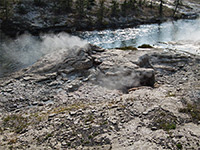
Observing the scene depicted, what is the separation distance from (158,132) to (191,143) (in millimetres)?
2186

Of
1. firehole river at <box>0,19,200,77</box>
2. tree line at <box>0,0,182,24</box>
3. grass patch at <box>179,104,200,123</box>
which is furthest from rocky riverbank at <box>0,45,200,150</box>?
tree line at <box>0,0,182,24</box>

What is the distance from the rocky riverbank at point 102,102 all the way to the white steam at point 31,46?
Result: 21.6ft

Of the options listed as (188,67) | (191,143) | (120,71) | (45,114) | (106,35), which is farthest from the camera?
(106,35)

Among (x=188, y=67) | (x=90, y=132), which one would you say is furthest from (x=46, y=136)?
(x=188, y=67)

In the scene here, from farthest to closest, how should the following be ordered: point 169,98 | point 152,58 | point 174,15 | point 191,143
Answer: point 174,15
point 152,58
point 169,98
point 191,143

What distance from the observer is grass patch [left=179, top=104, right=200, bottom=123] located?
1456cm

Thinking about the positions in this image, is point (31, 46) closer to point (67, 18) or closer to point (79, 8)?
point (67, 18)

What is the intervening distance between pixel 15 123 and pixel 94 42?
33626mm

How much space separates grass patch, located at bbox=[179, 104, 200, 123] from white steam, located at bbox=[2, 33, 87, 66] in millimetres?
17155

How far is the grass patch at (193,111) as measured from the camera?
1456cm

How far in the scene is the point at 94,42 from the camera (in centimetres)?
4581

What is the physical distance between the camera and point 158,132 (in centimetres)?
1298

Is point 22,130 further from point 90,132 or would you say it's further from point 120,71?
point 120,71

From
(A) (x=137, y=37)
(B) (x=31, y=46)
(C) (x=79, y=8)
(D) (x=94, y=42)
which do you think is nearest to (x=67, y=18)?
(C) (x=79, y=8)
